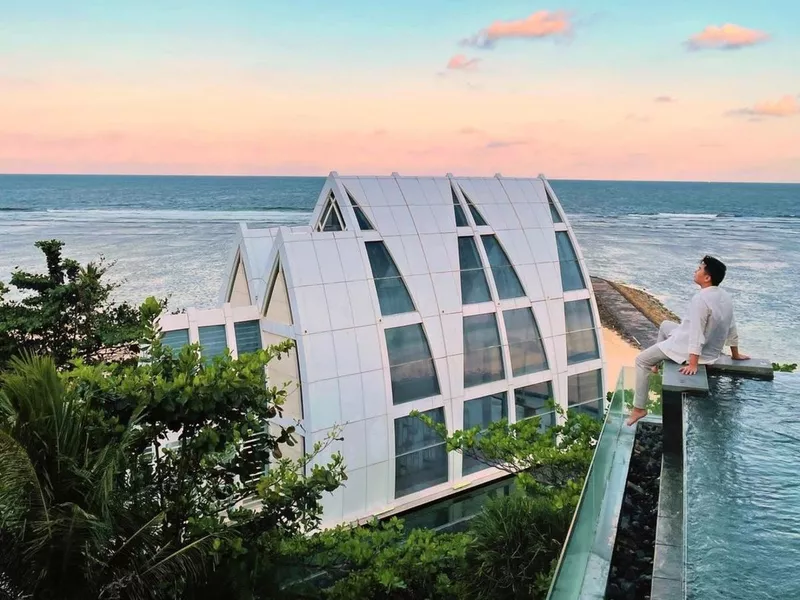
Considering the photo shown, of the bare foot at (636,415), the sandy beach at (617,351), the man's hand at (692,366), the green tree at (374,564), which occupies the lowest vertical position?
the sandy beach at (617,351)

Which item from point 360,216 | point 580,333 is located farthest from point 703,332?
point 580,333

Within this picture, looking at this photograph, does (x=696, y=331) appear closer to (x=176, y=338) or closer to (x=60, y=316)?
(x=176, y=338)

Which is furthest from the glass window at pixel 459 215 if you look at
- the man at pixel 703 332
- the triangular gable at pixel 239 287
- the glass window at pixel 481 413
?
the man at pixel 703 332

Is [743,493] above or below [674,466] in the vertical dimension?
above

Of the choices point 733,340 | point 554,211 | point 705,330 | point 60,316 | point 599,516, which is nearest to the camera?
point 599,516

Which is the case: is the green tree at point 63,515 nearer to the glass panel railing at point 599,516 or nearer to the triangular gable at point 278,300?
the glass panel railing at point 599,516

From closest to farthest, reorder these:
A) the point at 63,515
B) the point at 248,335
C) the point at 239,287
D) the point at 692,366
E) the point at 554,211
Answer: the point at 63,515, the point at 692,366, the point at 248,335, the point at 239,287, the point at 554,211

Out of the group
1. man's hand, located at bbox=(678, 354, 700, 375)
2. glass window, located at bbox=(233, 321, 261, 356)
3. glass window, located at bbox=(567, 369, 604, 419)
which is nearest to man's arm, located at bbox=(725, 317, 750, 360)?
man's hand, located at bbox=(678, 354, 700, 375)
